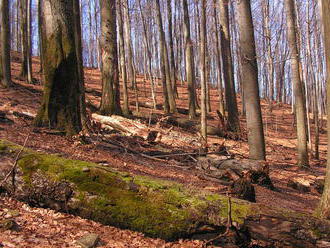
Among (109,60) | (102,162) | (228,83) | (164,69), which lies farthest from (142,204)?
(164,69)

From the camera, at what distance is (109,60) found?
11.7 meters

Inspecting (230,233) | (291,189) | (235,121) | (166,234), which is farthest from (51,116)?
(235,121)

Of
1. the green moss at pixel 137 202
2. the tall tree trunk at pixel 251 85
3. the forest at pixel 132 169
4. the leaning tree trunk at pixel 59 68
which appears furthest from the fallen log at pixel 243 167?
the green moss at pixel 137 202

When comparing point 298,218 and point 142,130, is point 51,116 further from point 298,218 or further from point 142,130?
point 298,218

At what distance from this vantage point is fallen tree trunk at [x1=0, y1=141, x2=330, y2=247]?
355 cm

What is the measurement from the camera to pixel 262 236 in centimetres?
352

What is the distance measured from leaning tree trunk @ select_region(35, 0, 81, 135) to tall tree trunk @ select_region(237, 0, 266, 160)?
14.3 feet

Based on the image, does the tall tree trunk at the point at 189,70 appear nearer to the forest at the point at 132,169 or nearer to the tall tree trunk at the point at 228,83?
the forest at the point at 132,169

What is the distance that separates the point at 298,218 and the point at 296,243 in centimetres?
29

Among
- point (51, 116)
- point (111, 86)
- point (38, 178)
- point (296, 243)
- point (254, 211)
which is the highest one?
point (111, 86)

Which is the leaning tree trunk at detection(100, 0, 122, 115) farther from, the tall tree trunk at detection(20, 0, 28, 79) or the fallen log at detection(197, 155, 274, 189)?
the tall tree trunk at detection(20, 0, 28, 79)

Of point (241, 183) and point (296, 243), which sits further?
point (241, 183)

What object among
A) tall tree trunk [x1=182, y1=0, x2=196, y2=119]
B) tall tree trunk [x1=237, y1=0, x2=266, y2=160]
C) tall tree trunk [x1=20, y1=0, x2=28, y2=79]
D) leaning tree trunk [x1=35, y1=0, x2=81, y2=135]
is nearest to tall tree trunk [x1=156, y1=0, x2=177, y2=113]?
tall tree trunk [x1=182, y1=0, x2=196, y2=119]

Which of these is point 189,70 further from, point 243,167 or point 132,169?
point 132,169
